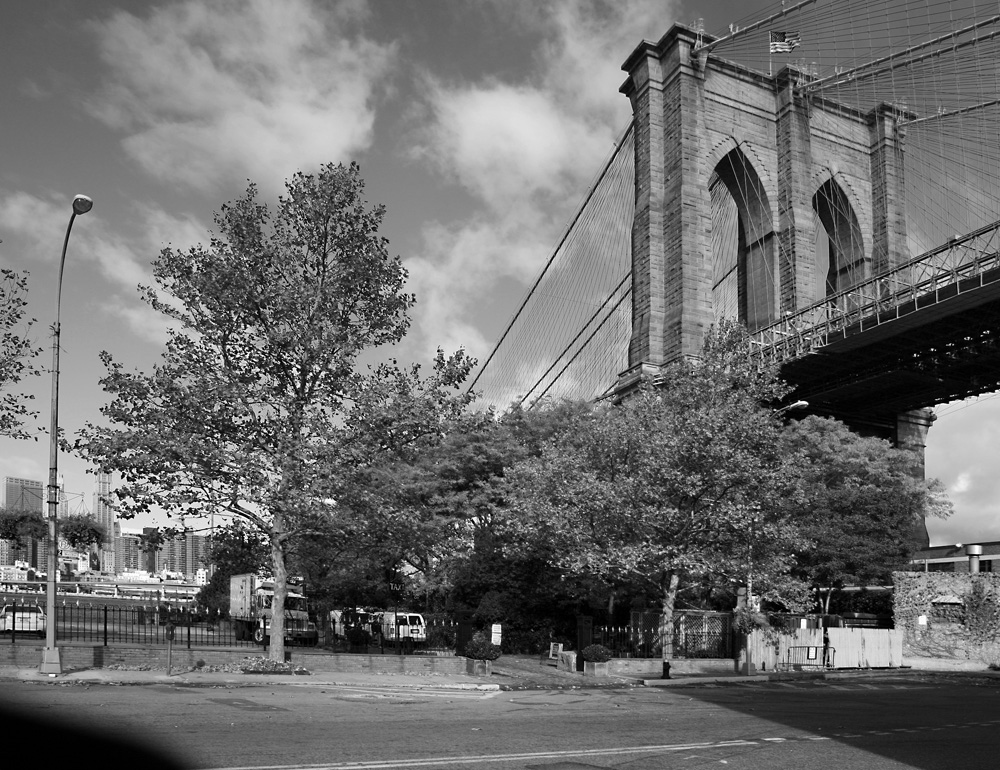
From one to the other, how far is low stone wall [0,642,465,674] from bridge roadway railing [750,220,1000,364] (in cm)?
2799

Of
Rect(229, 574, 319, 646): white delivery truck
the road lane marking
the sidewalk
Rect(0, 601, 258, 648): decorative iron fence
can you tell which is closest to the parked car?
Rect(0, 601, 258, 648): decorative iron fence

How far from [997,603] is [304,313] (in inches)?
1256

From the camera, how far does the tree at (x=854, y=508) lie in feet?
145

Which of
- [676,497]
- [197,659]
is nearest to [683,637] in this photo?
[676,497]

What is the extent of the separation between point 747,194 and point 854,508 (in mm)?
23215

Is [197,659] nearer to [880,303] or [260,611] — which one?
[260,611]

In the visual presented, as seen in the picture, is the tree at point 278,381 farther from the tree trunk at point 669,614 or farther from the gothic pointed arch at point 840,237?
the gothic pointed arch at point 840,237

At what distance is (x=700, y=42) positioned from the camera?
187 feet

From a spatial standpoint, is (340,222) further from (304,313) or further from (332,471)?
(332,471)

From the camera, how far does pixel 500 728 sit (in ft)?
→ 47.3

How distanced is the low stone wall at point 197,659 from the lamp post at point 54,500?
3.52 ft

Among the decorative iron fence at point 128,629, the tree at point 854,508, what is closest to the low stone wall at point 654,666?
the decorative iron fence at point 128,629

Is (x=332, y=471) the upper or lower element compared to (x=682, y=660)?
upper

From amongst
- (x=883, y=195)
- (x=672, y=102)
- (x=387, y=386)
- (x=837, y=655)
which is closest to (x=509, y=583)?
(x=837, y=655)
